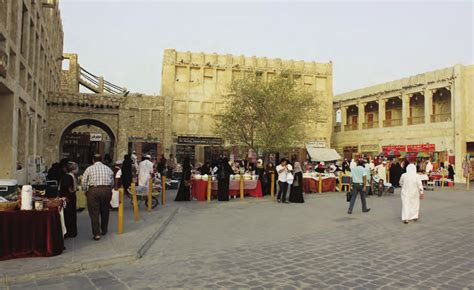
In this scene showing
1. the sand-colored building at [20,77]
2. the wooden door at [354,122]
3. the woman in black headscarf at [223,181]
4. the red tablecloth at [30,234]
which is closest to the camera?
the red tablecloth at [30,234]

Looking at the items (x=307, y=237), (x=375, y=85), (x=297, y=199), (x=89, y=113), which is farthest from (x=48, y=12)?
(x=375, y=85)

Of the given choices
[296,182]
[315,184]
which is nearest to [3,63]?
[296,182]

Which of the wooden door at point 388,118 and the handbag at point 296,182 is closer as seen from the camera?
the handbag at point 296,182

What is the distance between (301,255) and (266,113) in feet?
71.8

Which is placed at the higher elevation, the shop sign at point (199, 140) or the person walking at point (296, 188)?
the shop sign at point (199, 140)

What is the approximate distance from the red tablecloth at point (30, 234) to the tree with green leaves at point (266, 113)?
21.8 meters

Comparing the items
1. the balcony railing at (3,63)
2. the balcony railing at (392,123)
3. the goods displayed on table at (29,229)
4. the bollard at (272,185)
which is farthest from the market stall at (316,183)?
the balcony railing at (392,123)

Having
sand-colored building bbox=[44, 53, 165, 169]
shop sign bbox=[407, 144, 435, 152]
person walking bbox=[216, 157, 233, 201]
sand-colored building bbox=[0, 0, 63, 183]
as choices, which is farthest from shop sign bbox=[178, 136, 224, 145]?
person walking bbox=[216, 157, 233, 201]

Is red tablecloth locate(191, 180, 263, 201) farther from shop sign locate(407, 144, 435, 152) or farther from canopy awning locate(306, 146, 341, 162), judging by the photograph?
canopy awning locate(306, 146, 341, 162)

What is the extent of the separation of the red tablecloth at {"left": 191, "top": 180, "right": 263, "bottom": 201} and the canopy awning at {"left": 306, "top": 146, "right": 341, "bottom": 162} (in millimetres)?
20710

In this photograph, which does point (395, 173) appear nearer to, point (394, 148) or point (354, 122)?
point (394, 148)

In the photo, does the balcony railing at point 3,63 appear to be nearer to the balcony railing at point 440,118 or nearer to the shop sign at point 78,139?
the balcony railing at point 440,118

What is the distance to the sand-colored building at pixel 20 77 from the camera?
50.6 ft

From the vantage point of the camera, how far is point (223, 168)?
1609cm
